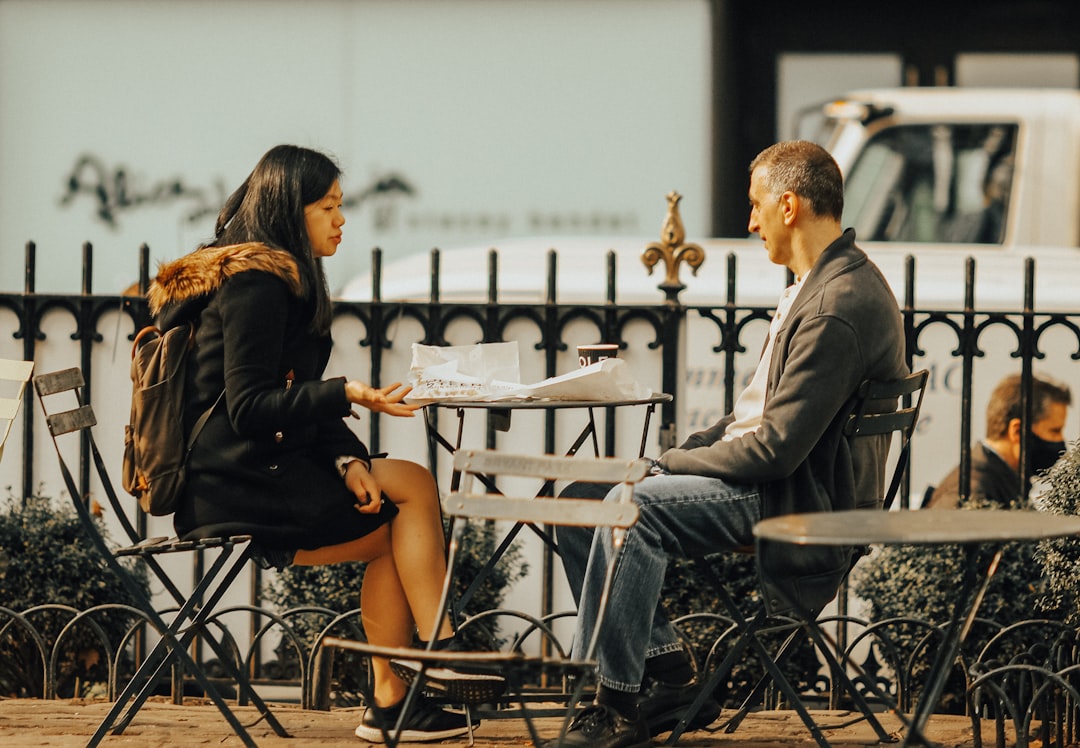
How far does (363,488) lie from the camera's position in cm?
403

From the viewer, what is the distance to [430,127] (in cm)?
909

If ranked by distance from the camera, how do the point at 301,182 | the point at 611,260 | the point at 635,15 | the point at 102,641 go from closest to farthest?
the point at 301,182 → the point at 102,641 → the point at 611,260 → the point at 635,15

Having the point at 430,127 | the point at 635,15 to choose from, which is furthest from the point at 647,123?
the point at 430,127

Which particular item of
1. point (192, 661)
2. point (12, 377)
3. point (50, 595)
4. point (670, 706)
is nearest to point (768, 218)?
point (670, 706)

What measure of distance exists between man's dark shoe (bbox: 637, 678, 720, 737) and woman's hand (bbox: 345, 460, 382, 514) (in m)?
0.85

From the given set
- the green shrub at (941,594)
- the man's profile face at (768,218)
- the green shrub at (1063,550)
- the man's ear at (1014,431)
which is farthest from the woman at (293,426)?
the man's ear at (1014,431)

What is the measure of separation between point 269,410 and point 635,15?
18.8ft

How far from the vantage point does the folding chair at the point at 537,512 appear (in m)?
3.29

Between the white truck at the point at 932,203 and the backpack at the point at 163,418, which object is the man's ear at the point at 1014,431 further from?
the backpack at the point at 163,418

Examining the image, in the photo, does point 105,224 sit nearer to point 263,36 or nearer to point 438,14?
point 263,36

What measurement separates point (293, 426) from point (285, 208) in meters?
0.59

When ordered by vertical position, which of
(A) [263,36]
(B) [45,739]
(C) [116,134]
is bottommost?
(B) [45,739]

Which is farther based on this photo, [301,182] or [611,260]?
[611,260]

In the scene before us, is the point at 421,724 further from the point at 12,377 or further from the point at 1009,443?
the point at 1009,443
